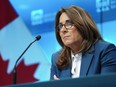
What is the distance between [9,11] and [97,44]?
1941 mm

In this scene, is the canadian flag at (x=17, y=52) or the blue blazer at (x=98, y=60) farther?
the canadian flag at (x=17, y=52)

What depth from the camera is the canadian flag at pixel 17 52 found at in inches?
137

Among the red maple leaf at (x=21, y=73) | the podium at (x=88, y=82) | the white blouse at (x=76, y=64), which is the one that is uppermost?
the podium at (x=88, y=82)

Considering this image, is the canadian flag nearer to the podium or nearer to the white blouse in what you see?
the white blouse

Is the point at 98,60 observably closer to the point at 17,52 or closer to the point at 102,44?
the point at 102,44

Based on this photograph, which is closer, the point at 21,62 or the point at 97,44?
the point at 97,44

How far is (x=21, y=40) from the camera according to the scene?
3.62 m

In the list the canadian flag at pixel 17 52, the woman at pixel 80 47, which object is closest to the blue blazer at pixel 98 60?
the woman at pixel 80 47

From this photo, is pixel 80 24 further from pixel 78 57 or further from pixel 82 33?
pixel 78 57

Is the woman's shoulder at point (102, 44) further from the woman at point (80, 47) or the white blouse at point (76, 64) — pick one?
the white blouse at point (76, 64)

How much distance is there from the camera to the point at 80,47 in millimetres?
2039

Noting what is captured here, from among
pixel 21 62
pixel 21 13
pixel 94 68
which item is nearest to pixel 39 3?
pixel 21 13

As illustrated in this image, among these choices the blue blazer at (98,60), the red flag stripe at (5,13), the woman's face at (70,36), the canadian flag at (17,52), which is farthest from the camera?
the red flag stripe at (5,13)

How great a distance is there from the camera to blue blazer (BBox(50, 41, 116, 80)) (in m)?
1.90
